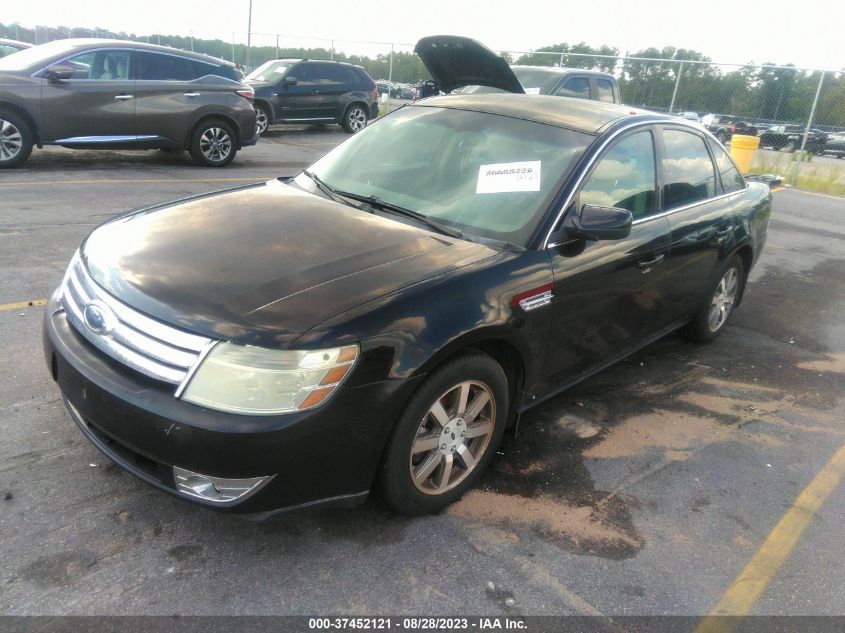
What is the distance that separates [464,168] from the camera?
11.6 ft

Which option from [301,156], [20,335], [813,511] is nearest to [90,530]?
[20,335]

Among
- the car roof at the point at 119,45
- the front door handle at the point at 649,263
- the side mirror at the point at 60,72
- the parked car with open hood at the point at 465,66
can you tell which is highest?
the parked car with open hood at the point at 465,66

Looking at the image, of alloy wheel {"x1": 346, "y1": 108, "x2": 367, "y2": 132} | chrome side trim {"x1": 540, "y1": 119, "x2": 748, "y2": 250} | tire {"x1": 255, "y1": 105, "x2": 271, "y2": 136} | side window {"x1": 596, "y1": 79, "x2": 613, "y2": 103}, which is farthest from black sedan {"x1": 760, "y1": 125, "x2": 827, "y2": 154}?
chrome side trim {"x1": 540, "y1": 119, "x2": 748, "y2": 250}

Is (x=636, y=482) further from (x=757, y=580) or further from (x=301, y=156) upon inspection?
(x=301, y=156)

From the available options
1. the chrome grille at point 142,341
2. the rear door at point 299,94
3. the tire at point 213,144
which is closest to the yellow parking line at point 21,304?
the chrome grille at point 142,341

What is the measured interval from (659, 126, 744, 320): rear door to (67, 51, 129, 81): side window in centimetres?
832

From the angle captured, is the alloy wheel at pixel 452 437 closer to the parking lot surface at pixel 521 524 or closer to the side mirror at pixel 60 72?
the parking lot surface at pixel 521 524

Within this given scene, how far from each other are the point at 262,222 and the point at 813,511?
117 inches

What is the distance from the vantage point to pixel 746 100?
2266 cm

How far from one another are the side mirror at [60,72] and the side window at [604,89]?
27.2 feet

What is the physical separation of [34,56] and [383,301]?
9.23 m

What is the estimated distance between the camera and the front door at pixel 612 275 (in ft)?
10.8

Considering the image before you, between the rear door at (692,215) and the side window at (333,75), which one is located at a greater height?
the side window at (333,75)

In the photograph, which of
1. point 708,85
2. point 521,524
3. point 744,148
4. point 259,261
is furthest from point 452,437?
point 708,85
